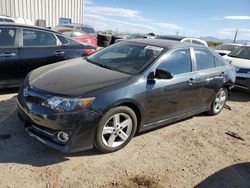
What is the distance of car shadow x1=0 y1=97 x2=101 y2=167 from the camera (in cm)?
321

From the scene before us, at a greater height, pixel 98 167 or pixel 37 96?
pixel 37 96

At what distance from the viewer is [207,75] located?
4910mm

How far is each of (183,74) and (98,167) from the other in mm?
2168

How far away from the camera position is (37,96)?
3275 mm

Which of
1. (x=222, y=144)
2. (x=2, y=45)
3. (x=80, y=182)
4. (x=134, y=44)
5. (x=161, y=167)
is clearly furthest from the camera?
(x=2, y=45)

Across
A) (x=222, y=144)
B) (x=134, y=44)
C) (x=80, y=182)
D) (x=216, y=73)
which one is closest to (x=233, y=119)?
(x=216, y=73)

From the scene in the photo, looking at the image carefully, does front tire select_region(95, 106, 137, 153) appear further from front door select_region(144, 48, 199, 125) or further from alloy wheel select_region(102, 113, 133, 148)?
front door select_region(144, 48, 199, 125)

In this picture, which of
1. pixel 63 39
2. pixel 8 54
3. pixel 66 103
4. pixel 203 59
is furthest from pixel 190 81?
pixel 8 54

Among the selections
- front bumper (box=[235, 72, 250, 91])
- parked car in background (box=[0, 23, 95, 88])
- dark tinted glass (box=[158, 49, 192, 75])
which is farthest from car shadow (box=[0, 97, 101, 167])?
front bumper (box=[235, 72, 250, 91])

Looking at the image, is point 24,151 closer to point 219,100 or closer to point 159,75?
point 159,75

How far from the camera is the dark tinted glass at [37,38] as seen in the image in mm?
5497

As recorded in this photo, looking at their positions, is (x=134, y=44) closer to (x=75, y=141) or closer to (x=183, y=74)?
(x=183, y=74)

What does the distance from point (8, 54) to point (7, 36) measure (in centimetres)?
42

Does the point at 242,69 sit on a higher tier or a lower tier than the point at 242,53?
lower
